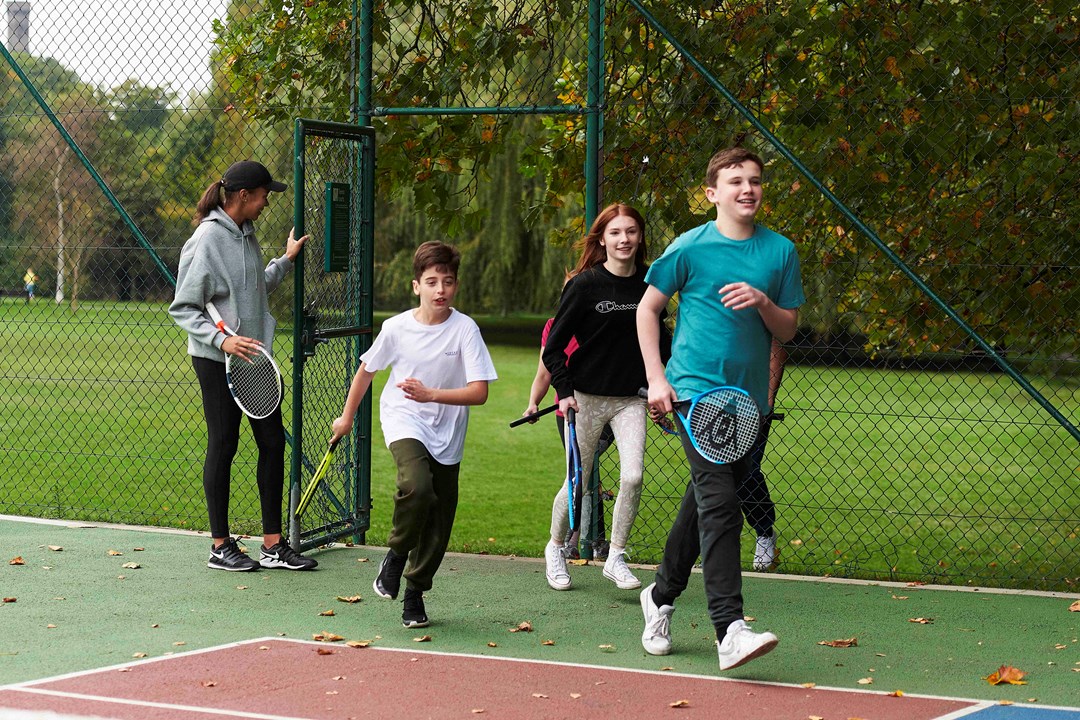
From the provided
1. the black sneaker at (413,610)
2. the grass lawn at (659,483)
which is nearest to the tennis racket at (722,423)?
the black sneaker at (413,610)

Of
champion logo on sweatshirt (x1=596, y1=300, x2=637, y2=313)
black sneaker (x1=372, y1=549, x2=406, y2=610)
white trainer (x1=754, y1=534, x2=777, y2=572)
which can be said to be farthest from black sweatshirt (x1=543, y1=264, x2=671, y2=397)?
white trainer (x1=754, y1=534, x2=777, y2=572)

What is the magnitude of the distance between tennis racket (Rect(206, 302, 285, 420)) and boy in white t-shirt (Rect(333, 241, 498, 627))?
0.95m

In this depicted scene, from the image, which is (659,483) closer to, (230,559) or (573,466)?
(573,466)

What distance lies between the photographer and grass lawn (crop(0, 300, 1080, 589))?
335 inches

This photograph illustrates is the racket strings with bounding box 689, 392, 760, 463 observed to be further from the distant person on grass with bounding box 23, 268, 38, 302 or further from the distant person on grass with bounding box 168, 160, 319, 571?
the distant person on grass with bounding box 23, 268, 38, 302

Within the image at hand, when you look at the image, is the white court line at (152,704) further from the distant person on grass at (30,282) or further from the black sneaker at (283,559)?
the distant person on grass at (30,282)

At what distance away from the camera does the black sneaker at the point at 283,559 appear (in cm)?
718

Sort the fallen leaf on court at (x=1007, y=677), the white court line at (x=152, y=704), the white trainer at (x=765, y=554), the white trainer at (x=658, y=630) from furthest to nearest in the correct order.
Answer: the white trainer at (x=765, y=554), the white trainer at (x=658, y=630), the fallen leaf on court at (x=1007, y=677), the white court line at (x=152, y=704)

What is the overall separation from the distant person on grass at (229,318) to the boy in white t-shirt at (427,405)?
114 cm

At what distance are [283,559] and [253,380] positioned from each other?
952 mm

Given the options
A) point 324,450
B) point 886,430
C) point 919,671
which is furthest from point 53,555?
point 886,430

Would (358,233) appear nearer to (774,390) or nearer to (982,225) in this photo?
(774,390)

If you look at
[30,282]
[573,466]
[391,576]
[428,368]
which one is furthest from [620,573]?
[30,282]

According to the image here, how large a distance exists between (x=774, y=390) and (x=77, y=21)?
4.82 m
